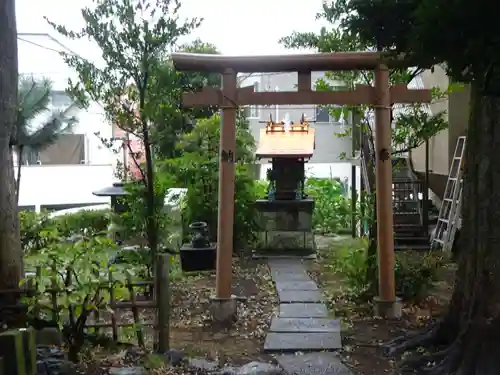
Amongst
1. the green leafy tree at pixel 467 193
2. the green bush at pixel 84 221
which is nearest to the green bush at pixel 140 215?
the green leafy tree at pixel 467 193

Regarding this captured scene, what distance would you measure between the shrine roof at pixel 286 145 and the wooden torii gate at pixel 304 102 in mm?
3337

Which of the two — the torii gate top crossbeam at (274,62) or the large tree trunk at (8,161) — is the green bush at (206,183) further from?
the large tree trunk at (8,161)

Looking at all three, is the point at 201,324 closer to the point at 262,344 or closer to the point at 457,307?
the point at 262,344

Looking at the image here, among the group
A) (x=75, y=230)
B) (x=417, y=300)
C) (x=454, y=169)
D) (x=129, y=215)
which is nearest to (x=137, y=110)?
(x=129, y=215)

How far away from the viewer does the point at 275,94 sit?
5.52 meters

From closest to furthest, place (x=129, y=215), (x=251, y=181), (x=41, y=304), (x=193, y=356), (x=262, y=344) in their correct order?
1. (x=41, y=304)
2. (x=193, y=356)
3. (x=262, y=344)
4. (x=129, y=215)
5. (x=251, y=181)

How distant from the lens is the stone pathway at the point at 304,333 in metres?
4.23

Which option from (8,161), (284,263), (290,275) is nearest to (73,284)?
(8,161)

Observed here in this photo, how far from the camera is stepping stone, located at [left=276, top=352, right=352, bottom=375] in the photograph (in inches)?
161

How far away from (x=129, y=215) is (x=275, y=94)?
2.18m

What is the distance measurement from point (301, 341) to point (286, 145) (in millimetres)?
4720

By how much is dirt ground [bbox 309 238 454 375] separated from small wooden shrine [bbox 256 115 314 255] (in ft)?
6.46

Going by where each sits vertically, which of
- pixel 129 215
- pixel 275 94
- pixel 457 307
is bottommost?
pixel 457 307

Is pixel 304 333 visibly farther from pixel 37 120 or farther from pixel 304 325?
pixel 37 120
